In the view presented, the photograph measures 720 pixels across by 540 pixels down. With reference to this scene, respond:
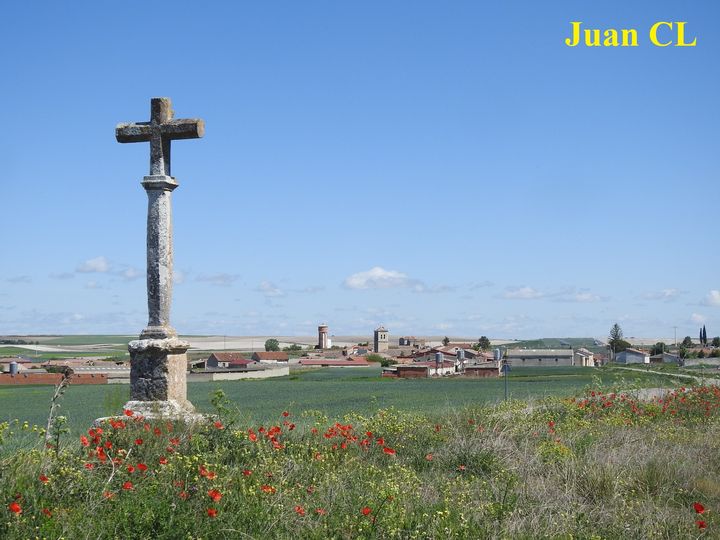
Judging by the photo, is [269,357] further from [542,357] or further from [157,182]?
[157,182]

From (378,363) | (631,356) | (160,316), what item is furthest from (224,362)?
(160,316)

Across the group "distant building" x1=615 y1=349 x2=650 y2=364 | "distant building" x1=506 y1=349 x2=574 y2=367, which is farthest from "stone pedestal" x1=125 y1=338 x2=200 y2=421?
"distant building" x1=615 y1=349 x2=650 y2=364

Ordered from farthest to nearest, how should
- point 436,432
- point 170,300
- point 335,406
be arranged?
1. point 335,406
2. point 170,300
3. point 436,432

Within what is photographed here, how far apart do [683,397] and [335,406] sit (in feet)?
32.2

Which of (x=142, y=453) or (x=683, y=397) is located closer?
(x=142, y=453)

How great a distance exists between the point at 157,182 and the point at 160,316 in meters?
1.81

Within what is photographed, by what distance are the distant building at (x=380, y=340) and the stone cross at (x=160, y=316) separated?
101666 mm

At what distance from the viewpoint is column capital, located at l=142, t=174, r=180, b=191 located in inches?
410

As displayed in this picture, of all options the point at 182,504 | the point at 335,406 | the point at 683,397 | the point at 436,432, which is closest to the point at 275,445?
the point at 182,504

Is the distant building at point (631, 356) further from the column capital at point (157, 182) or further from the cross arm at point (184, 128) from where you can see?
the column capital at point (157, 182)

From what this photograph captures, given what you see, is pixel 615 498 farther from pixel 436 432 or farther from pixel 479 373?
pixel 479 373

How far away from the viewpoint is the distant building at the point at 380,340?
375 feet

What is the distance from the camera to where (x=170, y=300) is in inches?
410

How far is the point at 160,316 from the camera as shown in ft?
33.8
